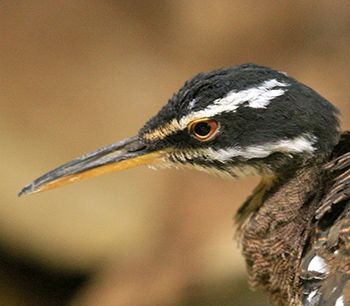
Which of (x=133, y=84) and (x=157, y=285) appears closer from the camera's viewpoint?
(x=157, y=285)

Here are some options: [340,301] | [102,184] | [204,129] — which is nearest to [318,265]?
[340,301]

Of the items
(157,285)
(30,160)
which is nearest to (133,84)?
(30,160)

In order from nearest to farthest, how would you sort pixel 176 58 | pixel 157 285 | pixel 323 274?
pixel 323 274
pixel 157 285
pixel 176 58

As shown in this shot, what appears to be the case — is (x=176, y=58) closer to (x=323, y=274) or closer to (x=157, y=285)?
(x=157, y=285)

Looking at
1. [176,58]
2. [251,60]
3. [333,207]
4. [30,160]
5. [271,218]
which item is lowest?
[333,207]

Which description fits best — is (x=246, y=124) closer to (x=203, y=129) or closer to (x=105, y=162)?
(x=203, y=129)

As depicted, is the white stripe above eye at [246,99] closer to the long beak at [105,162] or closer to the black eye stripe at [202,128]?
the black eye stripe at [202,128]

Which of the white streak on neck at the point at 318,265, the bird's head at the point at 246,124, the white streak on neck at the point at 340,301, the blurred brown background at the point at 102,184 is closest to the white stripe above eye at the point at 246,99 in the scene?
the bird's head at the point at 246,124
